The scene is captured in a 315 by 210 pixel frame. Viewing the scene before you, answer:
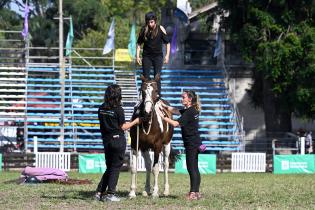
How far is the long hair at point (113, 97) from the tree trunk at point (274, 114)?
1018 inches

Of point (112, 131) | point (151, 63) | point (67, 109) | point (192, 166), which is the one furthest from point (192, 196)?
point (67, 109)

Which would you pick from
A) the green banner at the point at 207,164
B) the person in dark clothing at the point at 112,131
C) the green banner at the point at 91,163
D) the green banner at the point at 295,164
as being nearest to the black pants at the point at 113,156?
the person in dark clothing at the point at 112,131

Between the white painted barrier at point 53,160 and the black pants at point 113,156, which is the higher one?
the black pants at point 113,156

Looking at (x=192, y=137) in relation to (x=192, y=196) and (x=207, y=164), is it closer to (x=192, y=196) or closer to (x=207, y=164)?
(x=192, y=196)

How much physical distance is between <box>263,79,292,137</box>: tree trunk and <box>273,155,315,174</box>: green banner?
8.07 metres

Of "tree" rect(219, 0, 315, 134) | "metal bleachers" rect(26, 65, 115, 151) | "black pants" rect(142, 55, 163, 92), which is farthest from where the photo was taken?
Answer: "metal bleachers" rect(26, 65, 115, 151)

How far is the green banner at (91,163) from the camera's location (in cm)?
3028

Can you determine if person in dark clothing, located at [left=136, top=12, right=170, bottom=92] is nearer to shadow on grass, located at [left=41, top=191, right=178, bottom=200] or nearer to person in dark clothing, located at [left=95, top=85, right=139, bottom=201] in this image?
person in dark clothing, located at [left=95, top=85, right=139, bottom=201]

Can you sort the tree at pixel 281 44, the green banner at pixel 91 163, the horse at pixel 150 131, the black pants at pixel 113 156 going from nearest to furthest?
the black pants at pixel 113 156 → the horse at pixel 150 131 → the green banner at pixel 91 163 → the tree at pixel 281 44

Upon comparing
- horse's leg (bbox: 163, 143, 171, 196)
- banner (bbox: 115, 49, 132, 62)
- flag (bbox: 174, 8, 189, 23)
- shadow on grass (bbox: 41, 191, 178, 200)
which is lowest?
shadow on grass (bbox: 41, 191, 178, 200)

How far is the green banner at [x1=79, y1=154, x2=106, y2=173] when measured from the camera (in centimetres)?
3028

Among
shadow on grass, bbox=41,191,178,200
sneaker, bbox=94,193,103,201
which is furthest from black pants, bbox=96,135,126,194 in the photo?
shadow on grass, bbox=41,191,178,200

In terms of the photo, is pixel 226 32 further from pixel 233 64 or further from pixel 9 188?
pixel 9 188

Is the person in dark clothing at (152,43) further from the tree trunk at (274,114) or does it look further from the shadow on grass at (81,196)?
the tree trunk at (274,114)
